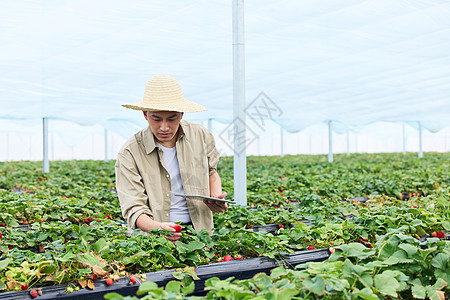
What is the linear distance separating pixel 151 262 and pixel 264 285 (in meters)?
0.85

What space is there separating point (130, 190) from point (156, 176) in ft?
0.66

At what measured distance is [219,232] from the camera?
2.62 metres

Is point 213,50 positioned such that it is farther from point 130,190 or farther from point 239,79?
point 130,190

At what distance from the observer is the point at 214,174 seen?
310 cm

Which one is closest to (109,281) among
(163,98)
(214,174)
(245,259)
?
(245,259)

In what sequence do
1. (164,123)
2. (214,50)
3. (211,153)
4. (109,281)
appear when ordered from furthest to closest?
(214,50), (211,153), (164,123), (109,281)

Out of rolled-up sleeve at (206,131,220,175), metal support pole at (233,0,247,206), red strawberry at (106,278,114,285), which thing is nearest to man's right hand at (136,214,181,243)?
red strawberry at (106,278,114,285)

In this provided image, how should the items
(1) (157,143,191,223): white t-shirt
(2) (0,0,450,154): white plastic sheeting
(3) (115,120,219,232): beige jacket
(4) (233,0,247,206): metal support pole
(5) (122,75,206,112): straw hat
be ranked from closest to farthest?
1. (5) (122,75,206,112): straw hat
2. (3) (115,120,219,232): beige jacket
3. (1) (157,143,191,223): white t-shirt
4. (4) (233,0,247,206): metal support pole
5. (2) (0,0,450,154): white plastic sheeting

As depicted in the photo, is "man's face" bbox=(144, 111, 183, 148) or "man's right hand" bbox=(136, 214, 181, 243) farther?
"man's face" bbox=(144, 111, 183, 148)

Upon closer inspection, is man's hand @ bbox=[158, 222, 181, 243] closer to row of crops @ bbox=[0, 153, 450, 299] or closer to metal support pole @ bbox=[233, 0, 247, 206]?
row of crops @ bbox=[0, 153, 450, 299]

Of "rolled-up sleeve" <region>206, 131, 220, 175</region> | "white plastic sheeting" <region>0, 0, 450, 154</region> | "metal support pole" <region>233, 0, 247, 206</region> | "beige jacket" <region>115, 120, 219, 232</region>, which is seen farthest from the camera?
"white plastic sheeting" <region>0, 0, 450, 154</region>

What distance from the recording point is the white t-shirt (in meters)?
2.89

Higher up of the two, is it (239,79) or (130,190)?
(239,79)

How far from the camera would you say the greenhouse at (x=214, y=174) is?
6.47 feet
